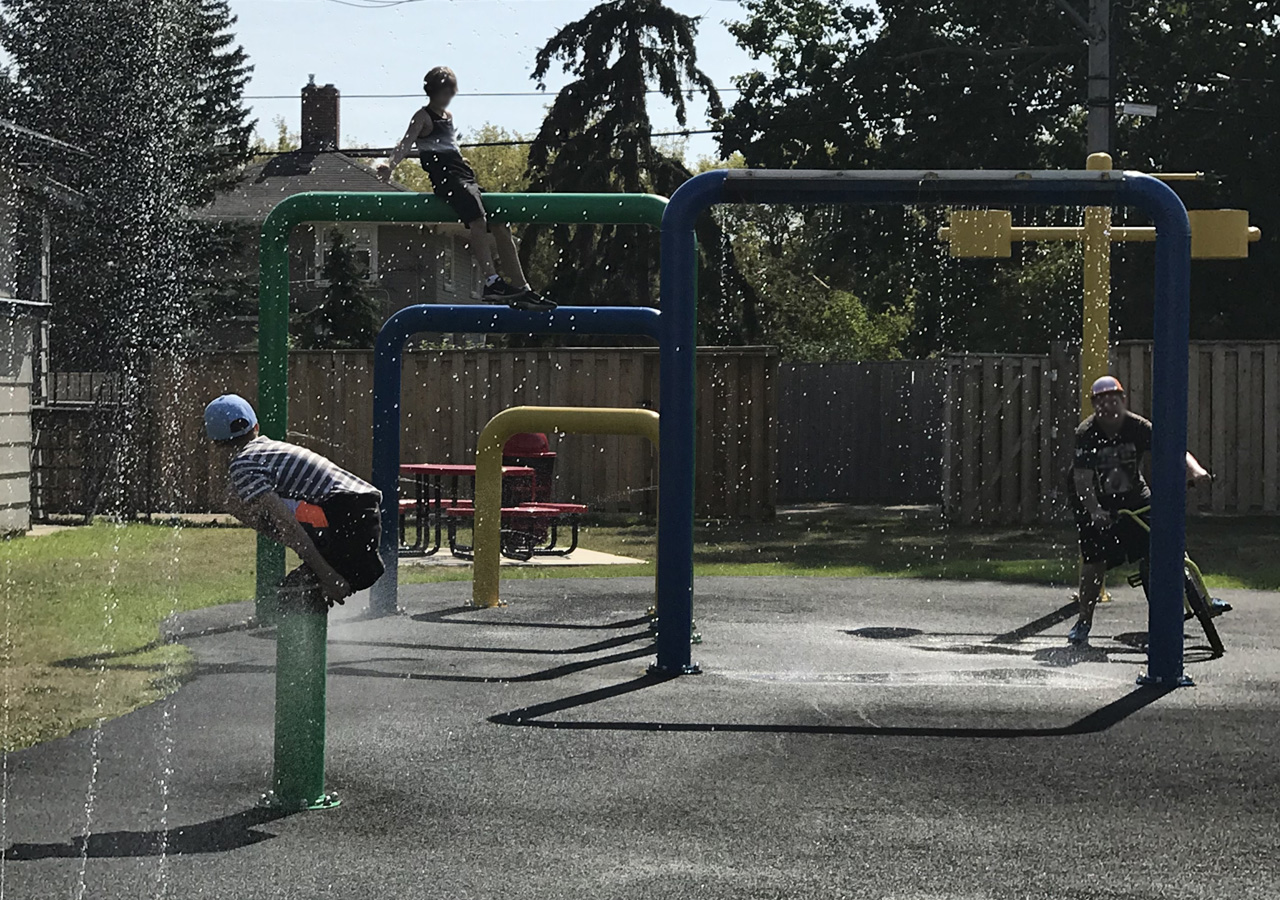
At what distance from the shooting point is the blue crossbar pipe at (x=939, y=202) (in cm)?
1013

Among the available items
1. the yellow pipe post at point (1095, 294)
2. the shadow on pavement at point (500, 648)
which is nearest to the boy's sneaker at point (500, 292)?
the shadow on pavement at point (500, 648)

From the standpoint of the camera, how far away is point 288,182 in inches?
2124

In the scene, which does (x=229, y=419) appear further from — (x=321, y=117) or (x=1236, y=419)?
(x=321, y=117)

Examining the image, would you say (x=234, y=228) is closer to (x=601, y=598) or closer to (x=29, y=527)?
(x=29, y=527)

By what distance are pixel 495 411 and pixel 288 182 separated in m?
31.3

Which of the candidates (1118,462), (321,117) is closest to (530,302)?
(1118,462)

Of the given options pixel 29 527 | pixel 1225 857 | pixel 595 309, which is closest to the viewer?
pixel 1225 857

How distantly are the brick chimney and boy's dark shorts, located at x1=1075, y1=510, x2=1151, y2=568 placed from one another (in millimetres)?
43773

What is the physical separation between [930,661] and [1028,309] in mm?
23548

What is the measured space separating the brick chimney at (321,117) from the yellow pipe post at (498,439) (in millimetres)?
40985

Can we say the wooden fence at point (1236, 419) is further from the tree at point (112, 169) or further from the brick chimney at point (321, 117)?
the brick chimney at point (321, 117)

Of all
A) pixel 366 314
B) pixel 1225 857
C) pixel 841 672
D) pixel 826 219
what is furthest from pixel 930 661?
pixel 366 314

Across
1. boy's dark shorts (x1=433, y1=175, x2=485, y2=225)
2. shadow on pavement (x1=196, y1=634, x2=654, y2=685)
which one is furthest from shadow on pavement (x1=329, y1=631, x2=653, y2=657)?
boy's dark shorts (x1=433, y1=175, x2=485, y2=225)

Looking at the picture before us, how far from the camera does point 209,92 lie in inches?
2031
